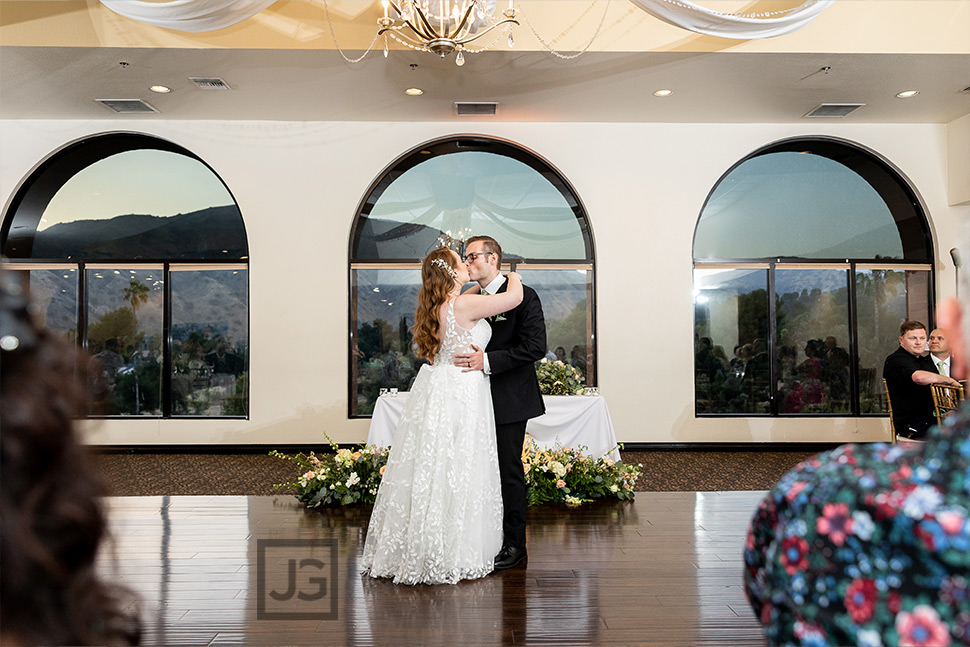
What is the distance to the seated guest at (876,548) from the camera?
31.6 inches

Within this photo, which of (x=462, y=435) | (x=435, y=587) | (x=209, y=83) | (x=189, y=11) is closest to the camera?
(x=435, y=587)

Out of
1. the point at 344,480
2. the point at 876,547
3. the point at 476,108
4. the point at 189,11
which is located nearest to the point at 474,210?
the point at 476,108

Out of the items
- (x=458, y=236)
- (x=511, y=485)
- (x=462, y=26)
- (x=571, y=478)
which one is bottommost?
(x=571, y=478)

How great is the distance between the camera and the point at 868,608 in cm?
85

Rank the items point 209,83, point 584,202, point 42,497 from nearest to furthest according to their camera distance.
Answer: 1. point 42,497
2. point 209,83
3. point 584,202

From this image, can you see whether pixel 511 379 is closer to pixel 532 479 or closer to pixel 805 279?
pixel 532 479

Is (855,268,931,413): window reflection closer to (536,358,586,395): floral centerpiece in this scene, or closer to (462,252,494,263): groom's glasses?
(536,358,586,395): floral centerpiece

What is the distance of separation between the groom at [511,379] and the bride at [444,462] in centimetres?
8

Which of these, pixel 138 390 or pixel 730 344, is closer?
pixel 138 390

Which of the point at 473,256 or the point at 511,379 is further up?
the point at 473,256

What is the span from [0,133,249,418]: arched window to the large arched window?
565 cm

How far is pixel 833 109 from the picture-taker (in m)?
7.38

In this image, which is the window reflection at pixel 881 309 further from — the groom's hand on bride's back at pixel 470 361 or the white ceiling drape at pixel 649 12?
the groom's hand on bride's back at pixel 470 361

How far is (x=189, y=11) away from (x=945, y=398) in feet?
19.7
